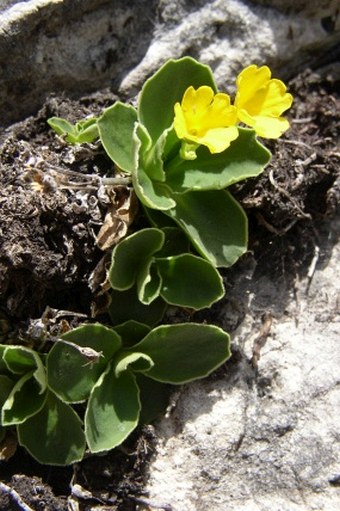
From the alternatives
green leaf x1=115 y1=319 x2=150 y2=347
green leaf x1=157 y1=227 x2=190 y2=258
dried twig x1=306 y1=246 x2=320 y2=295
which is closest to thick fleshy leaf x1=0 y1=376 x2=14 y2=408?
green leaf x1=115 y1=319 x2=150 y2=347

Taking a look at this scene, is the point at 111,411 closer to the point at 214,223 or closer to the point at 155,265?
the point at 155,265

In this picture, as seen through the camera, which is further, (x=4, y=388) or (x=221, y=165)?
(x=221, y=165)

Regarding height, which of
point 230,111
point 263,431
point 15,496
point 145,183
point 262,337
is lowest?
point 263,431

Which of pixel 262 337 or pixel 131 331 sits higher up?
pixel 131 331

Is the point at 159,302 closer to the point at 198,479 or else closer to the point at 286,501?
the point at 198,479

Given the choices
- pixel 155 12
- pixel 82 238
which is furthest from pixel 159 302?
pixel 155 12

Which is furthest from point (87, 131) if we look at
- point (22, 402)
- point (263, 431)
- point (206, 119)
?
point (263, 431)

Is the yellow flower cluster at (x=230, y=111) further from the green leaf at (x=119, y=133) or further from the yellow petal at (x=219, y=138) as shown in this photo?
the green leaf at (x=119, y=133)
